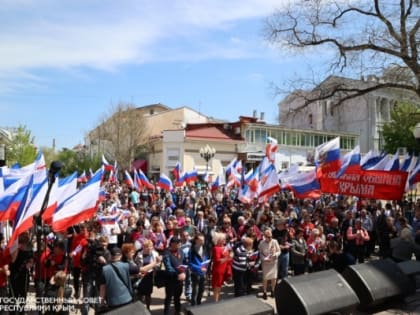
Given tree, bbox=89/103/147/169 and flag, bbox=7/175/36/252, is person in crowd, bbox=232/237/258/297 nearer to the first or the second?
flag, bbox=7/175/36/252

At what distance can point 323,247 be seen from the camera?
33.5 ft

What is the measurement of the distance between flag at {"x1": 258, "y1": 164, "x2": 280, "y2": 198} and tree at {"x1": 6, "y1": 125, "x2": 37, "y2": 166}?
37763 mm

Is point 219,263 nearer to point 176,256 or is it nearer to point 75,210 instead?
point 176,256

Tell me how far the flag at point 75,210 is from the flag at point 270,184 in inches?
272

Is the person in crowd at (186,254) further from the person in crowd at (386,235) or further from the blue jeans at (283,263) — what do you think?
the person in crowd at (386,235)

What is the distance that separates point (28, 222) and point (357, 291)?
5.35 meters

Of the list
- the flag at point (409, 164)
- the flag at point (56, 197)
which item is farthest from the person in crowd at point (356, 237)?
the flag at point (56, 197)

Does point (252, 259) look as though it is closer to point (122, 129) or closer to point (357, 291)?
point (357, 291)

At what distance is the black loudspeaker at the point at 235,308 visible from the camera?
5332 millimetres

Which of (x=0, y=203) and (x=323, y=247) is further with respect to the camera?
(x=323, y=247)

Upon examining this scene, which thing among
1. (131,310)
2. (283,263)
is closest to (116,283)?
(131,310)

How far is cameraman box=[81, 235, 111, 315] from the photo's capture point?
25.9ft

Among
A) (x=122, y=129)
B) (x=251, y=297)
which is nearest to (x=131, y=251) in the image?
(x=251, y=297)

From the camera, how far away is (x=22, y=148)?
49281 mm
